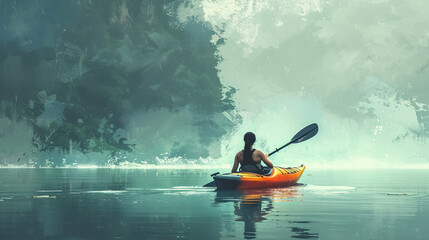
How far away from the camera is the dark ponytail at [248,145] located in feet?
77.2

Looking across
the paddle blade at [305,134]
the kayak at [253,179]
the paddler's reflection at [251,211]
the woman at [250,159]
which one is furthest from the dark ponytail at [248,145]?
the paddle blade at [305,134]

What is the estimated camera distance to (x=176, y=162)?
208 feet

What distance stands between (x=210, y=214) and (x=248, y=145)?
6.67 metres

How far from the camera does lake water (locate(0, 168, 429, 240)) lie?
1376 cm

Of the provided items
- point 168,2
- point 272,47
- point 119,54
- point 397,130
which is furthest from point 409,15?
point 119,54

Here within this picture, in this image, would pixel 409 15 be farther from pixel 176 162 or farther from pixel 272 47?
pixel 176 162

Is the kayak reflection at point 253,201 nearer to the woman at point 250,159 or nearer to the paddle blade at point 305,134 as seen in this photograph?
the woman at point 250,159

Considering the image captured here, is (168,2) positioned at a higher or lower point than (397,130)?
higher

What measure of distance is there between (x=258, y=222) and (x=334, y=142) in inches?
3588

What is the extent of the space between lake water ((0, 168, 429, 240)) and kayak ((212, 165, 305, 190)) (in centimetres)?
22

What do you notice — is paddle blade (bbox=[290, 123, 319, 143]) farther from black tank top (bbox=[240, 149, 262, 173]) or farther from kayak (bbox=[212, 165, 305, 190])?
black tank top (bbox=[240, 149, 262, 173])

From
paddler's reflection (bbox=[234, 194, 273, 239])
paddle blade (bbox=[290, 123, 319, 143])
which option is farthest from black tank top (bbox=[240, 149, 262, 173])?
paddle blade (bbox=[290, 123, 319, 143])

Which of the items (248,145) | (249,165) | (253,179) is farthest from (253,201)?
(249,165)

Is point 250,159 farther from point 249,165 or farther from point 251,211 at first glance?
point 251,211
